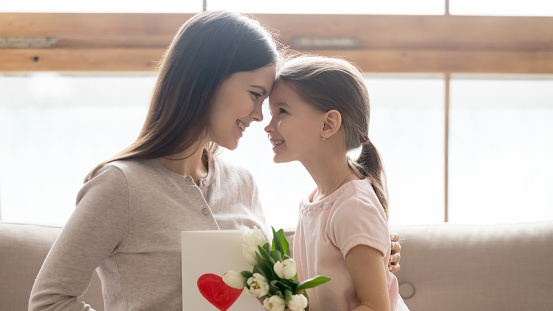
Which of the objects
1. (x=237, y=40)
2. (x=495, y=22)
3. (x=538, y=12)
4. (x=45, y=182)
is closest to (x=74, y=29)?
(x=45, y=182)

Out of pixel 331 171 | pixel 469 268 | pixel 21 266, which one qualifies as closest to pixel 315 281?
pixel 331 171

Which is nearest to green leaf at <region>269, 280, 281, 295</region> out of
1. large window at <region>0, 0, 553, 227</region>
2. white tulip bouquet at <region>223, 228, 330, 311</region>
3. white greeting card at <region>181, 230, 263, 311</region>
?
white tulip bouquet at <region>223, 228, 330, 311</region>

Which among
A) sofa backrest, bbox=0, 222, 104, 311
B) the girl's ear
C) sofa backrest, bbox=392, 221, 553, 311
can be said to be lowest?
sofa backrest, bbox=392, 221, 553, 311

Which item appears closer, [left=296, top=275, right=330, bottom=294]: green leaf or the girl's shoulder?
[left=296, top=275, right=330, bottom=294]: green leaf

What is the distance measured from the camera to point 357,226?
1327mm

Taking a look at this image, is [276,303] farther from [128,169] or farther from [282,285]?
[128,169]

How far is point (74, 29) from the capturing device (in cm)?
224

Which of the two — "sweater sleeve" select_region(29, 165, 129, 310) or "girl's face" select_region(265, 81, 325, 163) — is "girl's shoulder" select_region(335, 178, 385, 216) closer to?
"girl's face" select_region(265, 81, 325, 163)

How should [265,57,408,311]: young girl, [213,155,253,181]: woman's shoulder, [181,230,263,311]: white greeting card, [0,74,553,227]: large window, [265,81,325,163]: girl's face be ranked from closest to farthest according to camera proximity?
[181,230,263,311]: white greeting card < [265,57,408,311]: young girl < [265,81,325,163]: girl's face < [213,155,253,181]: woman's shoulder < [0,74,553,227]: large window

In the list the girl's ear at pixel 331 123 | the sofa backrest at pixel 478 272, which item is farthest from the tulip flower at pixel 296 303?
the sofa backrest at pixel 478 272

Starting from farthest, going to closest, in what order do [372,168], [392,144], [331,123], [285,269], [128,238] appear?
[392,144], [372,168], [331,123], [128,238], [285,269]

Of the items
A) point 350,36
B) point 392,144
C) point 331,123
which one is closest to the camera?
point 331,123

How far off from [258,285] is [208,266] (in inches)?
7.0

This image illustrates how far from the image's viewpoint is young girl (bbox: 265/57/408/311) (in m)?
1.37
